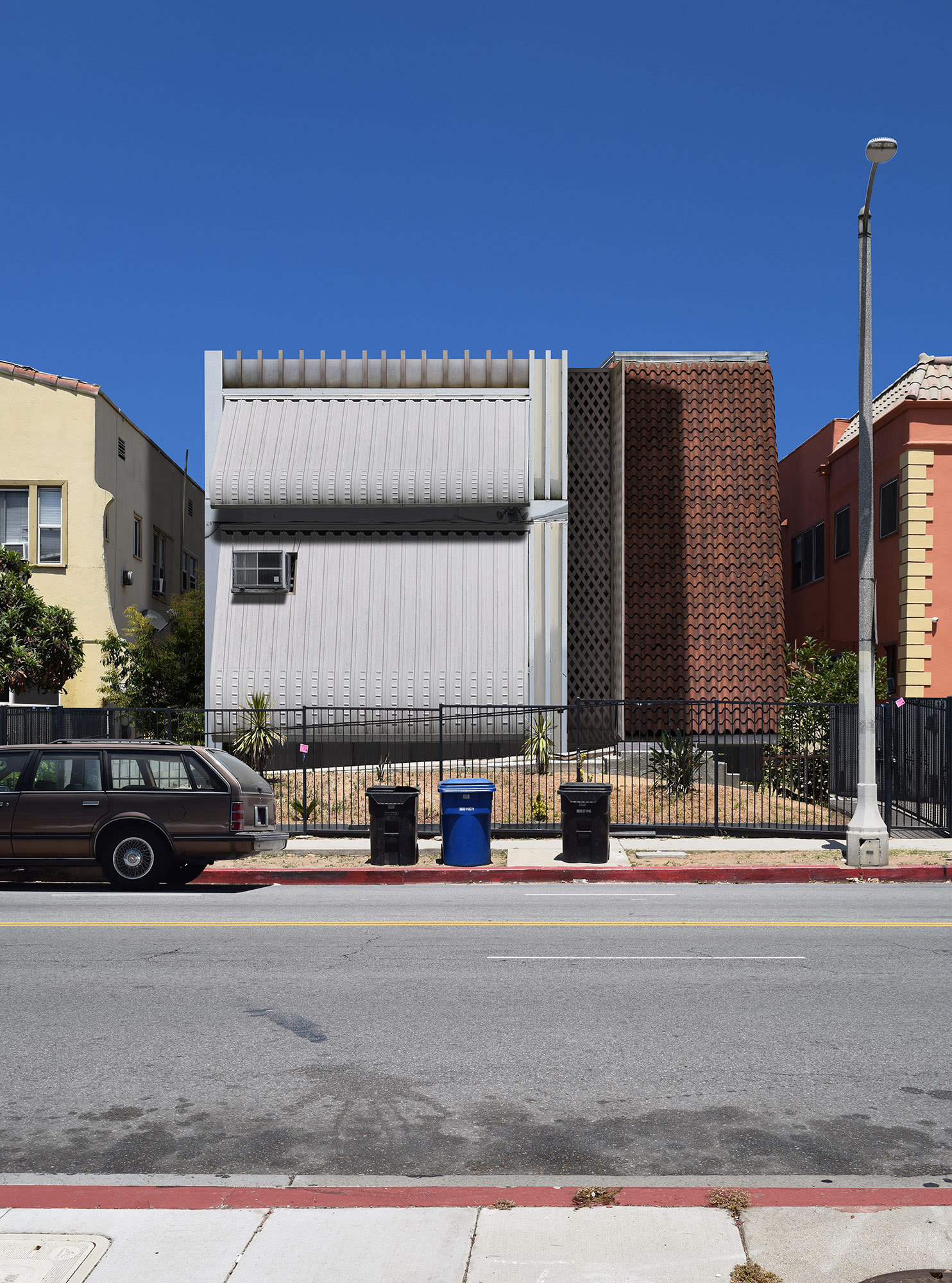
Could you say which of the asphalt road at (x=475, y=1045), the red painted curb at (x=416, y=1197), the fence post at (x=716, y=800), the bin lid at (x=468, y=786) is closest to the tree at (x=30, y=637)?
the bin lid at (x=468, y=786)

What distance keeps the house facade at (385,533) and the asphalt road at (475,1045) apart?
14028 mm

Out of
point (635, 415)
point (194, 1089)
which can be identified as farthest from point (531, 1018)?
point (635, 415)

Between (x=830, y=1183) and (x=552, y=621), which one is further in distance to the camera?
(x=552, y=621)

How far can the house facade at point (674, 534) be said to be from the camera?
2584 centimetres

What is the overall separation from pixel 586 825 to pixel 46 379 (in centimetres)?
1994

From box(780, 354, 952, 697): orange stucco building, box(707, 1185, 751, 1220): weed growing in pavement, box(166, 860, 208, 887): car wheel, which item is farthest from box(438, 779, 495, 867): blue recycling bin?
box(707, 1185, 751, 1220): weed growing in pavement

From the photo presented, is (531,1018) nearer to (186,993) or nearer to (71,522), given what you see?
(186,993)

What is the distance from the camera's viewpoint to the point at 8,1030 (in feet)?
23.7

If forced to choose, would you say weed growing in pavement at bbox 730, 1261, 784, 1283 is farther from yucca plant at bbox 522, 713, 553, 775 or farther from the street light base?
yucca plant at bbox 522, 713, 553, 775

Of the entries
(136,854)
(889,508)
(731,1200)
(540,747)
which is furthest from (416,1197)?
(889,508)

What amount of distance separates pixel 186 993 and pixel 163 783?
19.9 ft

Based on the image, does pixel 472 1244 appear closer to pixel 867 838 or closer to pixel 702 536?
pixel 867 838

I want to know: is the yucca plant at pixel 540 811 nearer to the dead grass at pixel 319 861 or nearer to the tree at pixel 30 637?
the dead grass at pixel 319 861

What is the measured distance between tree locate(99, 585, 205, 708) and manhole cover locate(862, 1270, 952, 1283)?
26.1 metres
